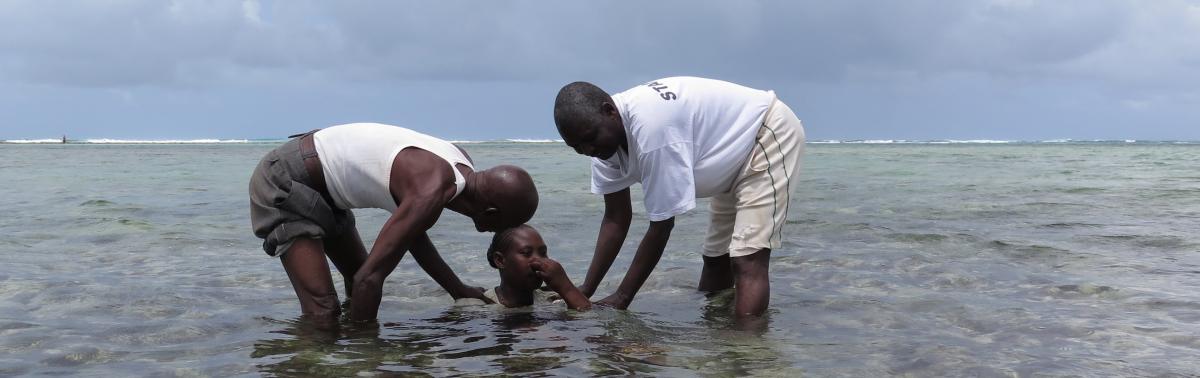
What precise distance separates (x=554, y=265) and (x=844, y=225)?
561cm

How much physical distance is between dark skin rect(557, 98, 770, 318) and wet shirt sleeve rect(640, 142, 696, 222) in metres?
0.17

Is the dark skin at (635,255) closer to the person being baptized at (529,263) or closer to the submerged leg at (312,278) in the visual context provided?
the person being baptized at (529,263)

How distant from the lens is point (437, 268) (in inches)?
212

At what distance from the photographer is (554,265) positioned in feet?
16.9

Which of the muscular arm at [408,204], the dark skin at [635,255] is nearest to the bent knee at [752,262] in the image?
the dark skin at [635,255]

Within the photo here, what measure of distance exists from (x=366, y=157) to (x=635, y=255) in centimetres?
155

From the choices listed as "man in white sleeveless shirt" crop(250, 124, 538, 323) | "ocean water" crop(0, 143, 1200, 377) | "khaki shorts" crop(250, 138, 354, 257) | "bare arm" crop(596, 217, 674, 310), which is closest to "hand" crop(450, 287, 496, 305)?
"ocean water" crop(0, 143, 1200, 377)

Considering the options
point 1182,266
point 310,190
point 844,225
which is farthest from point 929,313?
point 844,225

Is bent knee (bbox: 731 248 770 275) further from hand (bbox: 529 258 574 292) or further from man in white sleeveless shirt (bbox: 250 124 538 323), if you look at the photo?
man in white sleeveless shirt (bbox: 250 124 538 323)

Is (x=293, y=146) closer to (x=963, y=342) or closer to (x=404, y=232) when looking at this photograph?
(x=404, y=232)

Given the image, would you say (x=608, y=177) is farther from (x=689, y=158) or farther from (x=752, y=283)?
(x=752, y=283)

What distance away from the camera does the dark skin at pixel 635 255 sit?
4395 millimetres

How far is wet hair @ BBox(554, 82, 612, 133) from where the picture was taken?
170 inches

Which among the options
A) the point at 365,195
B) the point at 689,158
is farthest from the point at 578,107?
the point at 365,195
